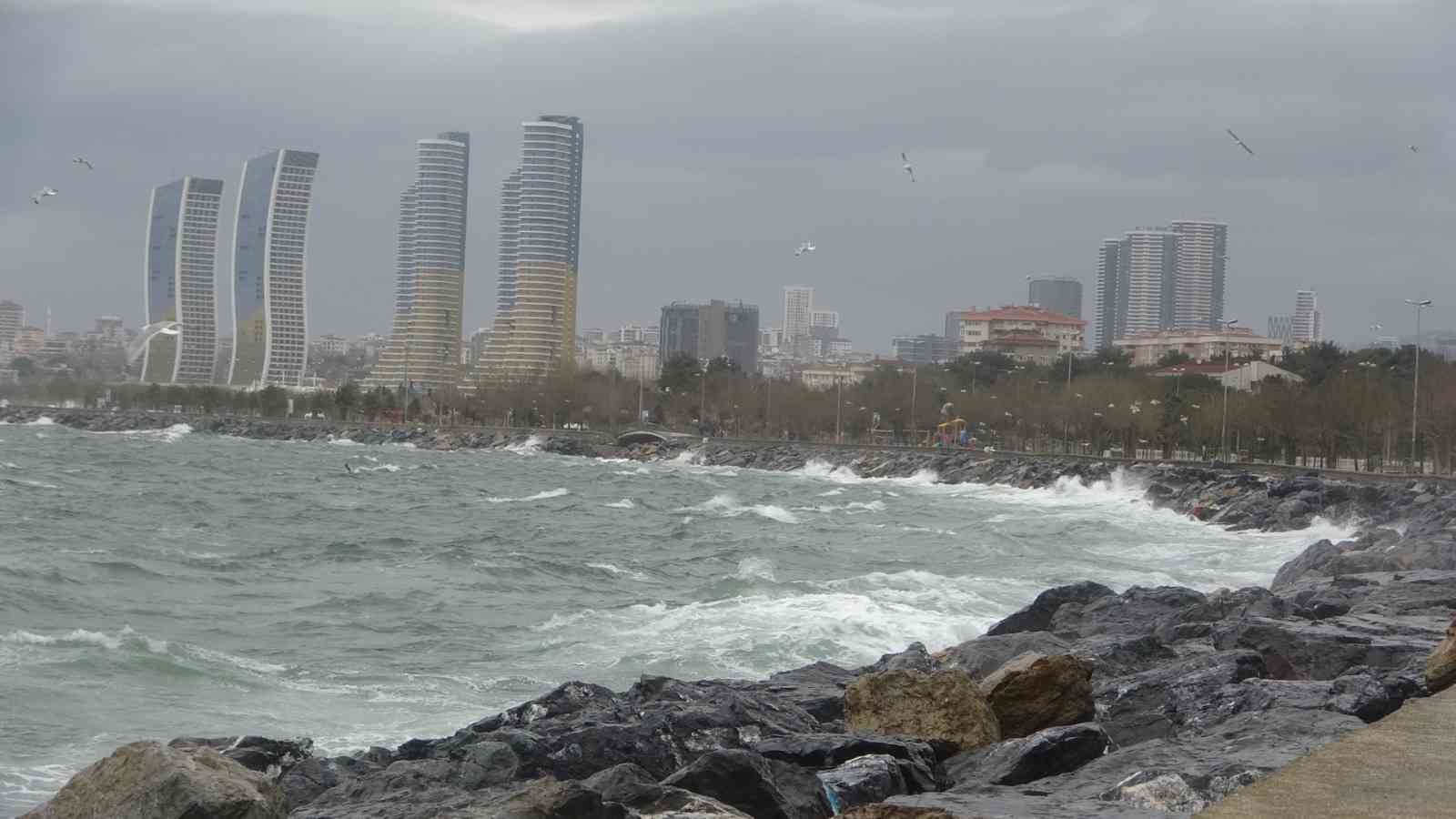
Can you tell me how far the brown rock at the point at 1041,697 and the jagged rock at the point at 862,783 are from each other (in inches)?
63.7

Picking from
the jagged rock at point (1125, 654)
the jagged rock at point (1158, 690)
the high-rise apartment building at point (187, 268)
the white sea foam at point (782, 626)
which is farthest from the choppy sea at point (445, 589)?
the high-rise apartment building at point (187, 268)

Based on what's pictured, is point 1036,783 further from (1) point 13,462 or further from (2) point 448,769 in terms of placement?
(1) point 13,462

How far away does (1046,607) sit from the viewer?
1828 centimetres

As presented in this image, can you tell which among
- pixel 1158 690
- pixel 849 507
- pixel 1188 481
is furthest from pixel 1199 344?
pixel 1158 690

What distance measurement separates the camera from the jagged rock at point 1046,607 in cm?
1758

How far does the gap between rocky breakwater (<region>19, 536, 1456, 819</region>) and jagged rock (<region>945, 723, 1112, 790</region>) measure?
0.05ft

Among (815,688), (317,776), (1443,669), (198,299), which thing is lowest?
(317,776)

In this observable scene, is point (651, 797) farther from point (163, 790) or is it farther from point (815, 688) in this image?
point (815, 688)

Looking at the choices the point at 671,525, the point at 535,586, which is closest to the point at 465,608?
the point at 535,586

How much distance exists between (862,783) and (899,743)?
0.73 metres

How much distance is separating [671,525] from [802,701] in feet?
97.4

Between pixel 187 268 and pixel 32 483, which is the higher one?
pixel 187 268

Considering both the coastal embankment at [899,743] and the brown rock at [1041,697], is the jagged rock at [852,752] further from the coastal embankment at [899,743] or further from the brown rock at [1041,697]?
the brown rock at [1041,697]

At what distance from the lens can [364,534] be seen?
35.9 metres
